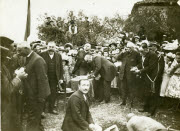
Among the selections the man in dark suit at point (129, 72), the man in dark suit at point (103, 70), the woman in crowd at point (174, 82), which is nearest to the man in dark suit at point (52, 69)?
the man in dark suit at point (103, 70)

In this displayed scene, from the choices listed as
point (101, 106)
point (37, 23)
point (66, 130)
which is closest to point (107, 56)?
point (101, 106)

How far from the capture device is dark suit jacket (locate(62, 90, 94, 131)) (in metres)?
2.51

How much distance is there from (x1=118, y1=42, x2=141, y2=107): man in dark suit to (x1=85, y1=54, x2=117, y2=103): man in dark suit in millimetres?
286

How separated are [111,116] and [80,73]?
1.10m

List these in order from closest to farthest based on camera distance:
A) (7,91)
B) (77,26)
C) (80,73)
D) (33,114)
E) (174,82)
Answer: (7,91) < (33,114) < (77,26) < (174,82) < (80,73)

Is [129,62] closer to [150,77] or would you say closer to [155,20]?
[150,77]

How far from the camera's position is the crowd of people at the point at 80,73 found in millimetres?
2547

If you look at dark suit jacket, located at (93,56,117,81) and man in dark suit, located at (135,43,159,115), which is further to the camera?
dark suit jacket, located at (93,56,117,81)

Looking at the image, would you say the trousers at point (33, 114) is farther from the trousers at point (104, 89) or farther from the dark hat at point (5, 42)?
the trousers at point (104, 89)

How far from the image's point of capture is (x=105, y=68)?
471 cm

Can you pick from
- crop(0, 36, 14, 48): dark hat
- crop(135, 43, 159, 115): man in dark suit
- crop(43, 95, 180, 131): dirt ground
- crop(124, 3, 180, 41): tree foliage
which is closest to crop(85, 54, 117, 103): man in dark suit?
crop(43, 95, 180, 131): dirt ground

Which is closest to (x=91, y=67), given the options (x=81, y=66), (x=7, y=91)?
(x=81, y=66)

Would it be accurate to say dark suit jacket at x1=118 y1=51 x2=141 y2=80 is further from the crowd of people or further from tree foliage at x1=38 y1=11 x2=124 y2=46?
tree foliage at x1=38 y1=11 x2=124 y2=46

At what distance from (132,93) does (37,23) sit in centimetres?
186
